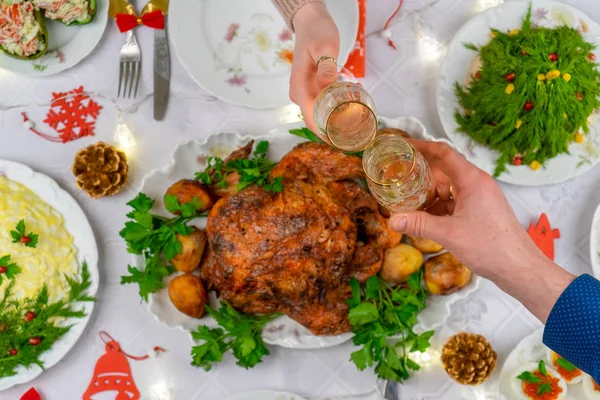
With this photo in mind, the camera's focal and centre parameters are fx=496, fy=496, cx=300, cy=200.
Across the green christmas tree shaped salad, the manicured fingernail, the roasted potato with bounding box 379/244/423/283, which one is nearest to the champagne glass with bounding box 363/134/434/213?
the manicured fingernail

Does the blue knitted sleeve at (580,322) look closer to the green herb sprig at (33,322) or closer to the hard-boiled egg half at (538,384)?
the hard-boiled egg half at (538,384)

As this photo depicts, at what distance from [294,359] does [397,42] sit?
3.58ft

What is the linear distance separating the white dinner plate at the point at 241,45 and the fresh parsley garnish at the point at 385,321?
66 cm

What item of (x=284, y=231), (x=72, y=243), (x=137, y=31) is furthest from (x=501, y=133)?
(x=72, y=243)

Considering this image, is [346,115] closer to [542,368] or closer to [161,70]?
[161,70]

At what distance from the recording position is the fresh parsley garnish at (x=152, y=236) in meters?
1.42

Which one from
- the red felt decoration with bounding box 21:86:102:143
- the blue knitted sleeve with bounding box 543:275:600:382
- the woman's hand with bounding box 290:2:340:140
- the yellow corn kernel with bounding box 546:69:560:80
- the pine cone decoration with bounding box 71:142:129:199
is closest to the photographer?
the blue knitted sleeve with bounding box 543:275:600:382

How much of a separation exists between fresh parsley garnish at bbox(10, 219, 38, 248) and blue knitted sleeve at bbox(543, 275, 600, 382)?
140 cm

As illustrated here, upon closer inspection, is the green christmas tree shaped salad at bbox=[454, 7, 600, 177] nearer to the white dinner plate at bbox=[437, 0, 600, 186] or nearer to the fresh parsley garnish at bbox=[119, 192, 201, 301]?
the white dinner plate at bbox=[437, 0, 600, 186]

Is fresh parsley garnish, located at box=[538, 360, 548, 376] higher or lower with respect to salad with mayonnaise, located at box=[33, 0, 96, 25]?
lower

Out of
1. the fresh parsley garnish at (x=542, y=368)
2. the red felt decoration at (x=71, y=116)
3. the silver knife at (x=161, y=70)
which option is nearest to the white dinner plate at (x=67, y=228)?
the red felt decoration at (x=71, y=116)

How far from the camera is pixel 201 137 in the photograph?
1.66 meters

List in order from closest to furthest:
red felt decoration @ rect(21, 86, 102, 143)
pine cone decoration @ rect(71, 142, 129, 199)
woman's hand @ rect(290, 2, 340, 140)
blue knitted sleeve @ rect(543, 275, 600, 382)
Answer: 1. blue knitted sleeve @ rect(543, 275, 600, 382)
2. woman's hand @ rect(290, 2, 340, 140)
3. pine cone decoration @ rect(71, 142, 129, 199)
4. red felt decoration @ rect(21, 86, 102, 143)

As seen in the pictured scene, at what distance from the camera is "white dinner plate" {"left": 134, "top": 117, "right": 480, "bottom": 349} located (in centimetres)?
147
